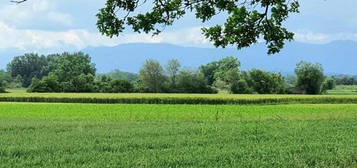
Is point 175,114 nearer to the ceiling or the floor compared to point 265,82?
nearer to the floor

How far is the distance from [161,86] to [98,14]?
98.2m

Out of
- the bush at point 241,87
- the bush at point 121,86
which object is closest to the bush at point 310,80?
the bush at point 241,87

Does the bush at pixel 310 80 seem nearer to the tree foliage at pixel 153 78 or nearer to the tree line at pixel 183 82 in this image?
the tree line at pixel 183 82

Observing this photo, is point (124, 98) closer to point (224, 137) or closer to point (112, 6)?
point (224, 137)

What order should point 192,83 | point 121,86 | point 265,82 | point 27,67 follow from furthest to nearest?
point 27,67
point 265,82
point 192,83
point 121,86

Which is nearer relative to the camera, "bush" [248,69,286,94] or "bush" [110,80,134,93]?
"bush" [110,80,134,93]

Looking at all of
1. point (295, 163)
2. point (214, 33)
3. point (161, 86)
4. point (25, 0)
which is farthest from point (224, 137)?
→ point (161, 86)

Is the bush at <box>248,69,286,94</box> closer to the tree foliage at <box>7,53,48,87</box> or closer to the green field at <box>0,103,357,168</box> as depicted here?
the green field at <box>0,103,357,168</box>

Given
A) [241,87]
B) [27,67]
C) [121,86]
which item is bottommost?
[241,87]

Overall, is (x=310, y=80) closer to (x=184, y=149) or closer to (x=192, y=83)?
(x=192, y=83)

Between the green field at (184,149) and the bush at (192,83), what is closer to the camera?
the green field at (184,149)

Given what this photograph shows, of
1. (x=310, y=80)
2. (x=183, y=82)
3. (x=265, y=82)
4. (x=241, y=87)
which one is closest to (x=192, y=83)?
(x=183, y=82)

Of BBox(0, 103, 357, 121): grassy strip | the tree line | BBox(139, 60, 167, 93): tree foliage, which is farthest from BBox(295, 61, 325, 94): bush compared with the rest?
BBox(0, 103, 357, 121): grassy strip

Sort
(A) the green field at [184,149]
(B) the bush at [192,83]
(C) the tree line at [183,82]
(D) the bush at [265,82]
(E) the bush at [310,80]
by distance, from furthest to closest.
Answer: (E) the bush at [310,80], (D) the bush at [265,82], (B) the bush at [192,83], (C) the tree line at [183,82], (A) the green field at [184,149]
